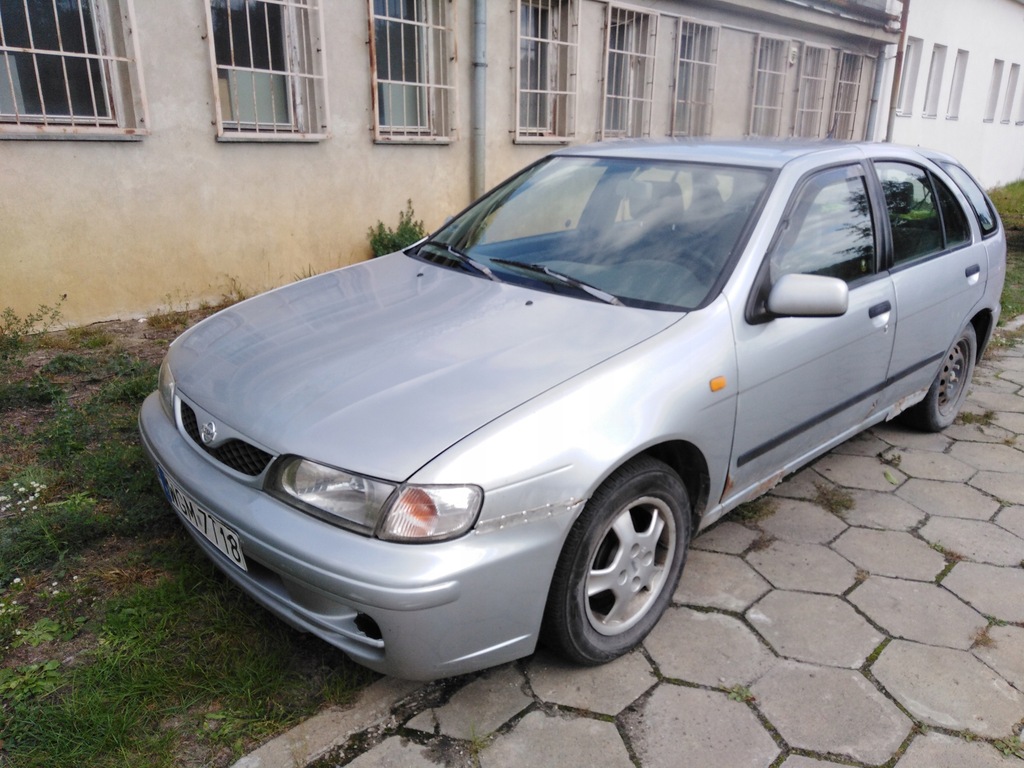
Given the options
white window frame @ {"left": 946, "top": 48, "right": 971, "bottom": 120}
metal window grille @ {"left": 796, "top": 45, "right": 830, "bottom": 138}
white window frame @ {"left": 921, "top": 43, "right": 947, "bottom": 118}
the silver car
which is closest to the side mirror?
the silver car

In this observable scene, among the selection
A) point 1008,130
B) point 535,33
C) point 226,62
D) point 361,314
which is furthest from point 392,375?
point 1008,130

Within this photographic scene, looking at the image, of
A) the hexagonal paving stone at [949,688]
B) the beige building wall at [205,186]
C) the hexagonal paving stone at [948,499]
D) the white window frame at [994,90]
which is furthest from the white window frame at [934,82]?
the hexagonal paving stone at [949,688]

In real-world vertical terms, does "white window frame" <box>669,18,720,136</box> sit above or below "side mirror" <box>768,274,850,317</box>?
above

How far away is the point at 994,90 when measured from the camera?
19547mm

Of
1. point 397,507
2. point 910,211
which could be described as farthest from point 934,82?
point 397,507

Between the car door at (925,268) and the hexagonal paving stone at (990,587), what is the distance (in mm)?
873

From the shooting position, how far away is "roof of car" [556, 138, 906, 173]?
3.05 m

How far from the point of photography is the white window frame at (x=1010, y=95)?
20016 mm

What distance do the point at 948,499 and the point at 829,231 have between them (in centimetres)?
144

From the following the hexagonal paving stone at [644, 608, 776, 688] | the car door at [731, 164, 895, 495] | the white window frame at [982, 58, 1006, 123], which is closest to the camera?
the hexagonal paving stone at [644, 608, 776, 688]

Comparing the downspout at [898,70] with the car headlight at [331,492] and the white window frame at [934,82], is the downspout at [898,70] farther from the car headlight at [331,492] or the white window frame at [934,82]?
the car headlight at [331,492]

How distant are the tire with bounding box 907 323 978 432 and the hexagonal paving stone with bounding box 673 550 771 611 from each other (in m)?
1.83

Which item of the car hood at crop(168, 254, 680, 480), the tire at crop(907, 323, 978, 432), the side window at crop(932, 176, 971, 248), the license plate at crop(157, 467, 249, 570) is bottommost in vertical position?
the tire at crop(907, 323, 978, 432)

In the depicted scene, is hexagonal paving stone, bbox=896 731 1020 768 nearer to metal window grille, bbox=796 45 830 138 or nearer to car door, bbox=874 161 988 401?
car door, bbox=874 161 988 401
